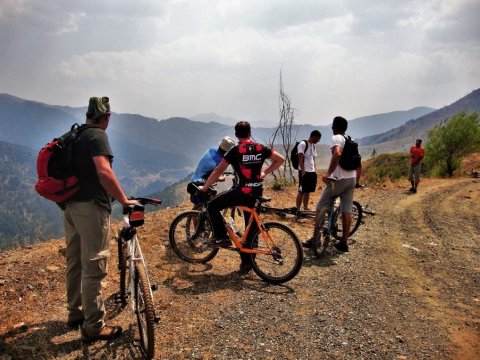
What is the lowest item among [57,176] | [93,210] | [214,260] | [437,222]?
[437,222]

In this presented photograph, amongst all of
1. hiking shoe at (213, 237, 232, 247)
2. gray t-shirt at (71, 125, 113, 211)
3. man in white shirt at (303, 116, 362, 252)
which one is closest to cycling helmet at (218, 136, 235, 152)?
hiking shoe at (213, 237, 232, 247)

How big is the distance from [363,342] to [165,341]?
254 cm

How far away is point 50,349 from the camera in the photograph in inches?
167

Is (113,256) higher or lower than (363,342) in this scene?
higher

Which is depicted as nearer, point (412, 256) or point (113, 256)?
point (113, 256)

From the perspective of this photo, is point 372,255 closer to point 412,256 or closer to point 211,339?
point 412,256

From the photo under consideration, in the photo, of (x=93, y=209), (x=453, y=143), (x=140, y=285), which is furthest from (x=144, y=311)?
(x=453, y=143)

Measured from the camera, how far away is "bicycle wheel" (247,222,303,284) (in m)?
5.86

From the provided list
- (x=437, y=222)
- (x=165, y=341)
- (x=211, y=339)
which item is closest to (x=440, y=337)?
(x=211, y=339)

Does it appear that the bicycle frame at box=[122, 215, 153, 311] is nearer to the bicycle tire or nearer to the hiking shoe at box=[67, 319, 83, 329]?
the bicycle tire

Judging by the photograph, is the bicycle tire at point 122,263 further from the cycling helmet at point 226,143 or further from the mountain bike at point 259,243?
the cycling helmet at point 226,143

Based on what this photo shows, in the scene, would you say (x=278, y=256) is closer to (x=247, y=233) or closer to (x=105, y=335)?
(x=247, y=233)

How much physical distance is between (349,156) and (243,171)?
2707 mm

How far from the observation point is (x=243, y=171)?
231 inches
